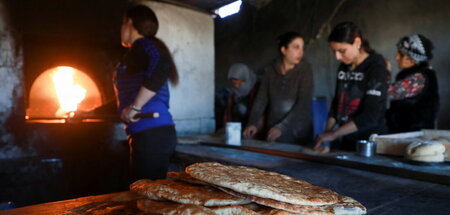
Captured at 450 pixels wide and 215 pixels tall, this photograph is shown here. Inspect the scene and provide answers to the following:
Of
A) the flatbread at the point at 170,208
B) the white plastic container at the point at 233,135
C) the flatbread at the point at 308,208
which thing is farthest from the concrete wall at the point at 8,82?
the flatbread at the point at 308,208

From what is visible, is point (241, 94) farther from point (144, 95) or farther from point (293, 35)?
point (144, 95)

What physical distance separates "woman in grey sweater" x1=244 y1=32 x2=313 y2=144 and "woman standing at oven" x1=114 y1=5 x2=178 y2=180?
4.15ft

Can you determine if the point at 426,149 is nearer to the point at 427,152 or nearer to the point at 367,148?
the point at 427,152

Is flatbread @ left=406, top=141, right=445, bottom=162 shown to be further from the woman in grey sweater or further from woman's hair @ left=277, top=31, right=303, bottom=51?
woman's hair @ left=277, top=31, right=303, bottom=51

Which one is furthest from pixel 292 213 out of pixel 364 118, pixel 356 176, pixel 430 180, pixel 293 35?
pixel 293 35

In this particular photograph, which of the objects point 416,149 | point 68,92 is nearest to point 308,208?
point 416,149

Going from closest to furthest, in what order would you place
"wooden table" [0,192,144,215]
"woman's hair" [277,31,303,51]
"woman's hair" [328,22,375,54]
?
"wooden table" [0,192,144,215] < "woman's hair" [328,22,375,54] < "woman's hair" [277,31,303,51]

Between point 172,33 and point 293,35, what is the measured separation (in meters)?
1.43

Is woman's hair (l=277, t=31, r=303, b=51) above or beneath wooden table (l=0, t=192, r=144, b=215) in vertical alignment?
above

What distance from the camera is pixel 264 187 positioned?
918mm

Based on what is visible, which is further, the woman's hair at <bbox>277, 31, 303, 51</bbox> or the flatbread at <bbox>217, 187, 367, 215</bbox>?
the woman's hair at <bbox>277, 31, 303, 51</bbox>

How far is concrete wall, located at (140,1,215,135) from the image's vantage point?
3.55m

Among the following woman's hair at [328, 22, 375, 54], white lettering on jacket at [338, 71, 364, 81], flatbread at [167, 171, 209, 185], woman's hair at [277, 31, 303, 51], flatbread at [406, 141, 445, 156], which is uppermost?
woman's hair at [277, 31, 303, 51]

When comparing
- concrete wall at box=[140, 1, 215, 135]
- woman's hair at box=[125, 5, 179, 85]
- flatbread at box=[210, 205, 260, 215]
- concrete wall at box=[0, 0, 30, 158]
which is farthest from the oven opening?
flatbread at box=[210, 205, 260, 215]
